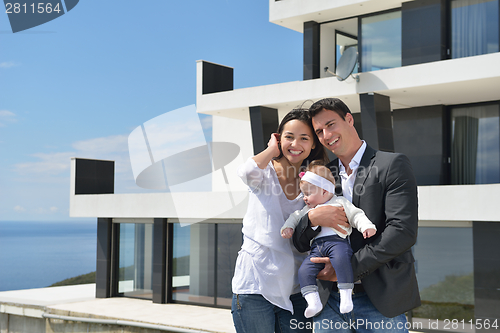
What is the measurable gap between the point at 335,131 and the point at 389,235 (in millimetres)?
706

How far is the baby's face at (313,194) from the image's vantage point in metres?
3.21

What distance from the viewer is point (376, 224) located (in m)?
2.99

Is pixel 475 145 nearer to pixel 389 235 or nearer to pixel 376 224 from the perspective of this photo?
pixel 376 224

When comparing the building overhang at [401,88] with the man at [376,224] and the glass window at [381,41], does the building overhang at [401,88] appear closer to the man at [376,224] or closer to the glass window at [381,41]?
the glass window at [381,41]

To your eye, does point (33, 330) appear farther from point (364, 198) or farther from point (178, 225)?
point (364, 198)

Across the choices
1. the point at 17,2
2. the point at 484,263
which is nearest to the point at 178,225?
the point at 484,263

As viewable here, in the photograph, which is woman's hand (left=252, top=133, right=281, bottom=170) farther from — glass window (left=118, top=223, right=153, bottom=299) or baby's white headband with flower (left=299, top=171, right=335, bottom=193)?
glass window (left=118, top=223, right=153, bottom=299)

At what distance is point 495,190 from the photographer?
36.4 feet

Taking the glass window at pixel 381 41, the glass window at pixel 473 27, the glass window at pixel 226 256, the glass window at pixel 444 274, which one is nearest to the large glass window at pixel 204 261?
the glass window at pixel 226 256

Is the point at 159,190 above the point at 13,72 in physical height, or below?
below

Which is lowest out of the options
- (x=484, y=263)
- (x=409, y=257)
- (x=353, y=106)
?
(x=484, y=263)

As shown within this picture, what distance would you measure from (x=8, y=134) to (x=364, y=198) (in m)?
113

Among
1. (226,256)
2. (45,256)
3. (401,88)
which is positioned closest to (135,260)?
(226,256)

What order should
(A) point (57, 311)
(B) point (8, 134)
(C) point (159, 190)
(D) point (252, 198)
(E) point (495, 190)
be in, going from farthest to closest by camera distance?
(B) point (8, 134), (C) point (159, 190), (A) point (57, 311), (E) point (495, 190), (D) point (252, 198)
